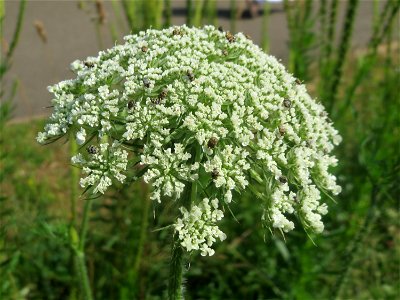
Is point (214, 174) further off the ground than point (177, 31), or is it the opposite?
point (177, 31)

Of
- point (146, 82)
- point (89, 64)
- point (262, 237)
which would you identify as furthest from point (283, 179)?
point (262, 237)

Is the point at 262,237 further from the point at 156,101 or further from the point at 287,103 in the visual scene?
the point at 156,101

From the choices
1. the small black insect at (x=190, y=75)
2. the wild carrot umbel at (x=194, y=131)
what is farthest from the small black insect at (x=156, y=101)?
the small black insect at (x=190, y=75)

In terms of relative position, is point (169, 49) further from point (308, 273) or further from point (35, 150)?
point (35, 150)

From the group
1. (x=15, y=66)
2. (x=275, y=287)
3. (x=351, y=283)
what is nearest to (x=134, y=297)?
(x=275, y=287)

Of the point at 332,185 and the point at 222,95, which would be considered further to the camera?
the point at 332,185

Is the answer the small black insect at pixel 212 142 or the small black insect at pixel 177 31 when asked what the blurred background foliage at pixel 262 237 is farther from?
the small black insect at pixel 212 142
